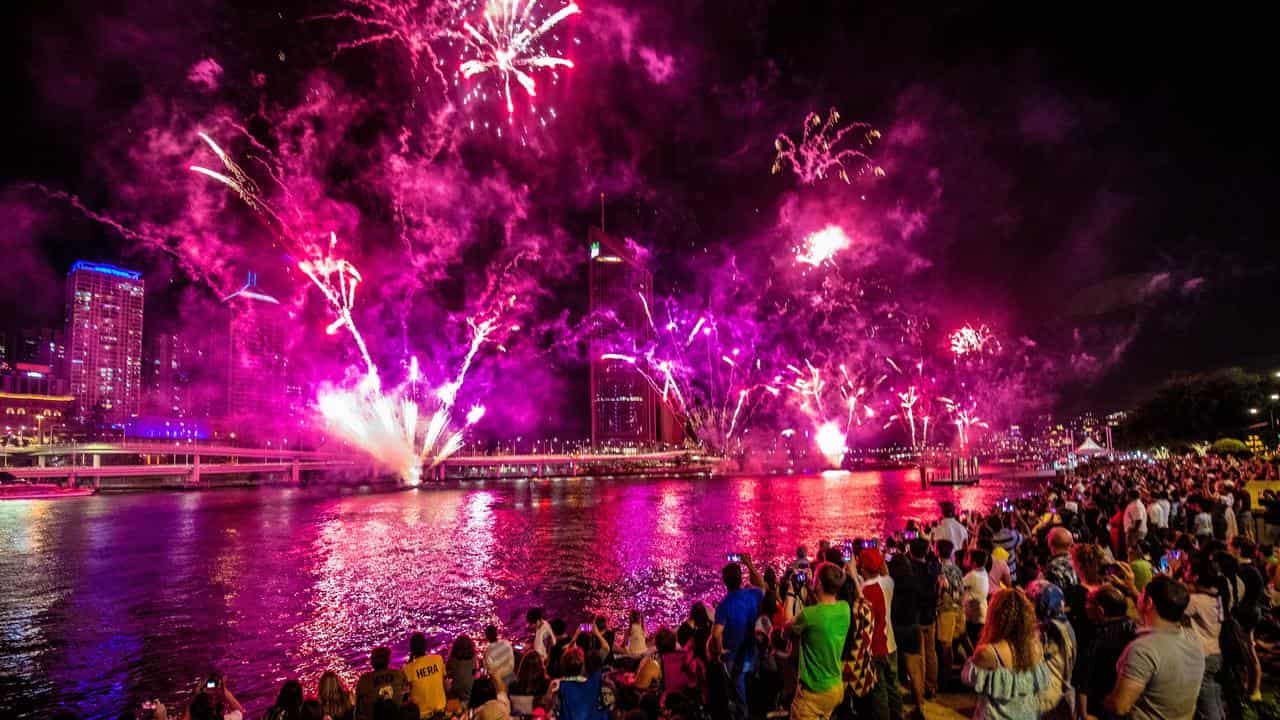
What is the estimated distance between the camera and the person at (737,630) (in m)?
6.39

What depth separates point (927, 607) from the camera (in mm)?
7312

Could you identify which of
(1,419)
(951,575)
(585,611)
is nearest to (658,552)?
(585,611)

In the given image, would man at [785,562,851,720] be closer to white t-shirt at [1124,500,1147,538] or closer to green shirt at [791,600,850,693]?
green shirt at [791,600,850,693]

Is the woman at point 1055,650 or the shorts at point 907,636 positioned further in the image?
the shorts at point 907,636

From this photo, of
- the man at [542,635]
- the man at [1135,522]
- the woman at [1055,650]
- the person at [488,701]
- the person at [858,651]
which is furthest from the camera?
the man at [1135,522]

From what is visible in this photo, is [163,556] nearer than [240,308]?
Yes

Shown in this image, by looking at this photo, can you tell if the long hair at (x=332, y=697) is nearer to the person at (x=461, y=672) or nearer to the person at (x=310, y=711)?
the person at (x=310, y=711)

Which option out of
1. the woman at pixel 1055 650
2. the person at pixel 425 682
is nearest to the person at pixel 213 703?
the person at pixel 425 682

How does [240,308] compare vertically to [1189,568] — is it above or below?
above

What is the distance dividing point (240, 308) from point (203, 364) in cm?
1942

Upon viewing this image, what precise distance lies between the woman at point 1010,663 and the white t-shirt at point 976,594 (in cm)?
416

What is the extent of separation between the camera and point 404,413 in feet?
313

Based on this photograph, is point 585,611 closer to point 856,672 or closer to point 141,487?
point 856,672

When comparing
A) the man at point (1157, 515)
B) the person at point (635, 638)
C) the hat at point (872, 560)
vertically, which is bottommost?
the person at point (635, 638)
